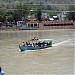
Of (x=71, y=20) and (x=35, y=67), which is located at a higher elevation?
(x=35, y=67)

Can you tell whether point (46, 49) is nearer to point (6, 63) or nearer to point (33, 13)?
point (6, 63)

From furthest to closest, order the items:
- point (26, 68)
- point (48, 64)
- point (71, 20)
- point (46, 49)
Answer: point (71, 20) → point (46, 49) → point (48, 64) → point (26, 68)

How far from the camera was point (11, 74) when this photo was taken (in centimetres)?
1922

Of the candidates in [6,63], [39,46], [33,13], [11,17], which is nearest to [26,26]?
[11,17]

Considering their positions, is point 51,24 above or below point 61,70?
below

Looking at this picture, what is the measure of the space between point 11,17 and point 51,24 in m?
8.58

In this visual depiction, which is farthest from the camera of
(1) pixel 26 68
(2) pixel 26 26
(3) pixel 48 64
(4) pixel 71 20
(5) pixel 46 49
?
(4) pixel 71 20

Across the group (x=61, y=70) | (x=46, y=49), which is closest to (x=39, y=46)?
(x=46, y=49)

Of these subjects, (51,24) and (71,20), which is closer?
(51,24)

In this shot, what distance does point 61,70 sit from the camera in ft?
66.1

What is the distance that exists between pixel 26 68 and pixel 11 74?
2090 millimetres

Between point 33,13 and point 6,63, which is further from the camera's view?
point 33,13

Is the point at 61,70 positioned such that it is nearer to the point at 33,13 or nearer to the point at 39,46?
A: the point at 39,46

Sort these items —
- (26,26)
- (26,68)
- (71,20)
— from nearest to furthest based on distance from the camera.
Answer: (26,68), (26,26), (71,20)
